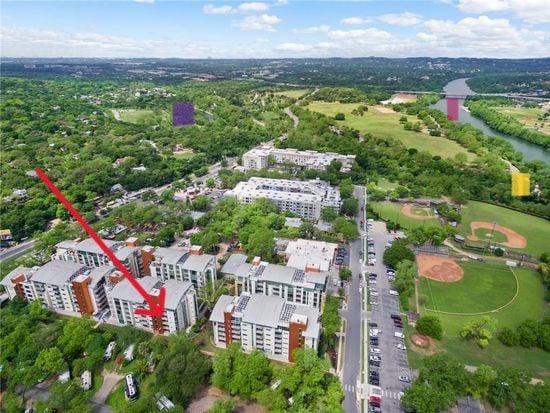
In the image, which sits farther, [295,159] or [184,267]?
[295,159]

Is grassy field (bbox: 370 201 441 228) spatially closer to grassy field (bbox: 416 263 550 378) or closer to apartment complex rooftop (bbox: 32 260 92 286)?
grassy field (bbox: 416 263 550 378)

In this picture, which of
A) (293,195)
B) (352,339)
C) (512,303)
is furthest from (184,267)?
(512,303)

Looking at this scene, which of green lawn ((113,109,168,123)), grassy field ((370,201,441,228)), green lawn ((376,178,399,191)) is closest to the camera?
grassy field ((370,201,441,228))

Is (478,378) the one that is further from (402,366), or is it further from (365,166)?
(365,166)

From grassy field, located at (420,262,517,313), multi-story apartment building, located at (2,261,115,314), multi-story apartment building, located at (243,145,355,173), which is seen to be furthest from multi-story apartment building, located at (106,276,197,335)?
multi-story apartment building, located at (243,145,355,173)

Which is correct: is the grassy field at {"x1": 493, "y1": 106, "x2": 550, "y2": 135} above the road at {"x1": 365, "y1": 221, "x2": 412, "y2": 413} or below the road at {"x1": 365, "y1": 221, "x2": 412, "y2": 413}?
above

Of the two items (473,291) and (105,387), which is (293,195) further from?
(105,387)
